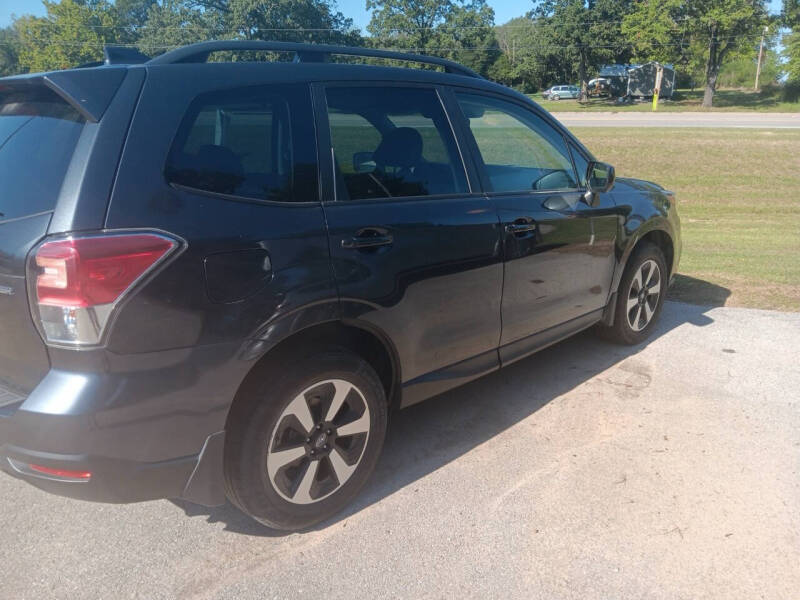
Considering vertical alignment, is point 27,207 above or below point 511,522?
above

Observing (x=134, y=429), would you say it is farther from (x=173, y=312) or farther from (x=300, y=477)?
(x=300, y=477)

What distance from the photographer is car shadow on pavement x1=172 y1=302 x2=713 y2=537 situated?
2996mm

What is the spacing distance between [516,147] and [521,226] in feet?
3.08

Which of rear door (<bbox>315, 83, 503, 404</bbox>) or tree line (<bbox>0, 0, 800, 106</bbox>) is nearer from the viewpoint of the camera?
rear door (<bbox>315, 83, 503, 404</bbox>)

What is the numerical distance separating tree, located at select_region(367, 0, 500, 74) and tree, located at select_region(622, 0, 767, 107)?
1024 inches

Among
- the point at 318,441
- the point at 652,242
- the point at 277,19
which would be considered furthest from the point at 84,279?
the point at 277,19

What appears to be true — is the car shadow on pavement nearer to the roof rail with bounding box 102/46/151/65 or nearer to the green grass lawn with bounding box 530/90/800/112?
the roof rail with bounding box 102/46/151/65

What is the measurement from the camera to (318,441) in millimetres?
2725

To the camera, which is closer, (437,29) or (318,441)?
(318,441)

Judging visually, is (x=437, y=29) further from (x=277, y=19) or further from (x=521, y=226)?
(x=521, y=226)

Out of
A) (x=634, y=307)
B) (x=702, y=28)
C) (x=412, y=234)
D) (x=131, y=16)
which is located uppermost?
(x=131, y=16)

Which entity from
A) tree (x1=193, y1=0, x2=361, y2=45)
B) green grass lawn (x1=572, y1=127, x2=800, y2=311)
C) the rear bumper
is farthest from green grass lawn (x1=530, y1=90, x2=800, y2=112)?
the rear bumper

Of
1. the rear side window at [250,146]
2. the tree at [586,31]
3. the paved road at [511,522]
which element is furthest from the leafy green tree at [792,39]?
the rear side window at [250,146]

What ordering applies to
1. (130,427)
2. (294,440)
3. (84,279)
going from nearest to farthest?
1. (84,279)
2. (130,427)
3. (294,440)
